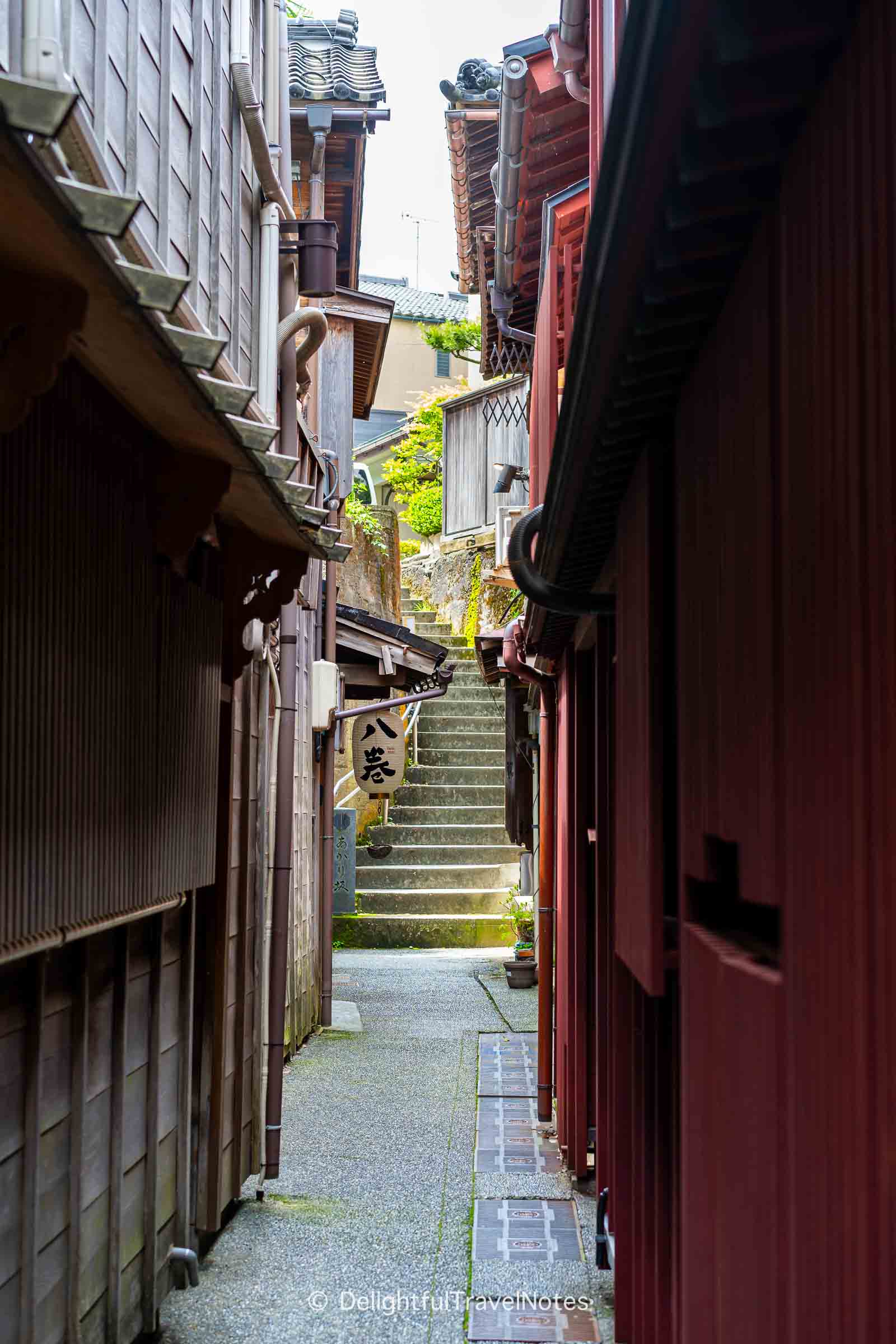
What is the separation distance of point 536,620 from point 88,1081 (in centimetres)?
389

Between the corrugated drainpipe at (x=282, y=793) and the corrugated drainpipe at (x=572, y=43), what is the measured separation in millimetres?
2230

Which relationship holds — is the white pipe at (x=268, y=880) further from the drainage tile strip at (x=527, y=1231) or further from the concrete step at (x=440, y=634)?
the concrete step at (x=440, y=634)

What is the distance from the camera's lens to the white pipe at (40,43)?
145 inches

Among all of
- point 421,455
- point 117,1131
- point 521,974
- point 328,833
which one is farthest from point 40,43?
point 421,455

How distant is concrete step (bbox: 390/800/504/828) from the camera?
78.3 ft

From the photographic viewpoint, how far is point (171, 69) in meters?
5.58

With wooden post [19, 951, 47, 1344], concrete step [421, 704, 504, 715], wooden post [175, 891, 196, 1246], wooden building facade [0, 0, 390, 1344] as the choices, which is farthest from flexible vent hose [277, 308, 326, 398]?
concrete step [421, 704, 504, 715]

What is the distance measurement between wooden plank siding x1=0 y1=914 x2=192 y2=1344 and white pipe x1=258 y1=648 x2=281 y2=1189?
1.92 m

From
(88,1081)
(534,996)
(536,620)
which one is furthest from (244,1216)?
(534,996)

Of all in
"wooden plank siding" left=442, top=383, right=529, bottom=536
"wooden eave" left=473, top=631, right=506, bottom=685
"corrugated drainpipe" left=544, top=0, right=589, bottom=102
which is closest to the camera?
"corrugated drainpipe" left=544, top=0, right=589, bottom=102

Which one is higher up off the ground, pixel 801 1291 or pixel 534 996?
pixel 801 1291

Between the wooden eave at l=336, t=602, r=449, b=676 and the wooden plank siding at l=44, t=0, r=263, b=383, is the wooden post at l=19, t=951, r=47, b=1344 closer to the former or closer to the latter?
the wooden plank siding at l=44, t=0, r=263, b=383

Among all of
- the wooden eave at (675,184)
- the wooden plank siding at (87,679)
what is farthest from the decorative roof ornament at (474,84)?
the wooden eave at (675,184)

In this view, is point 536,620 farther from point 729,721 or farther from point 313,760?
point 313,760
